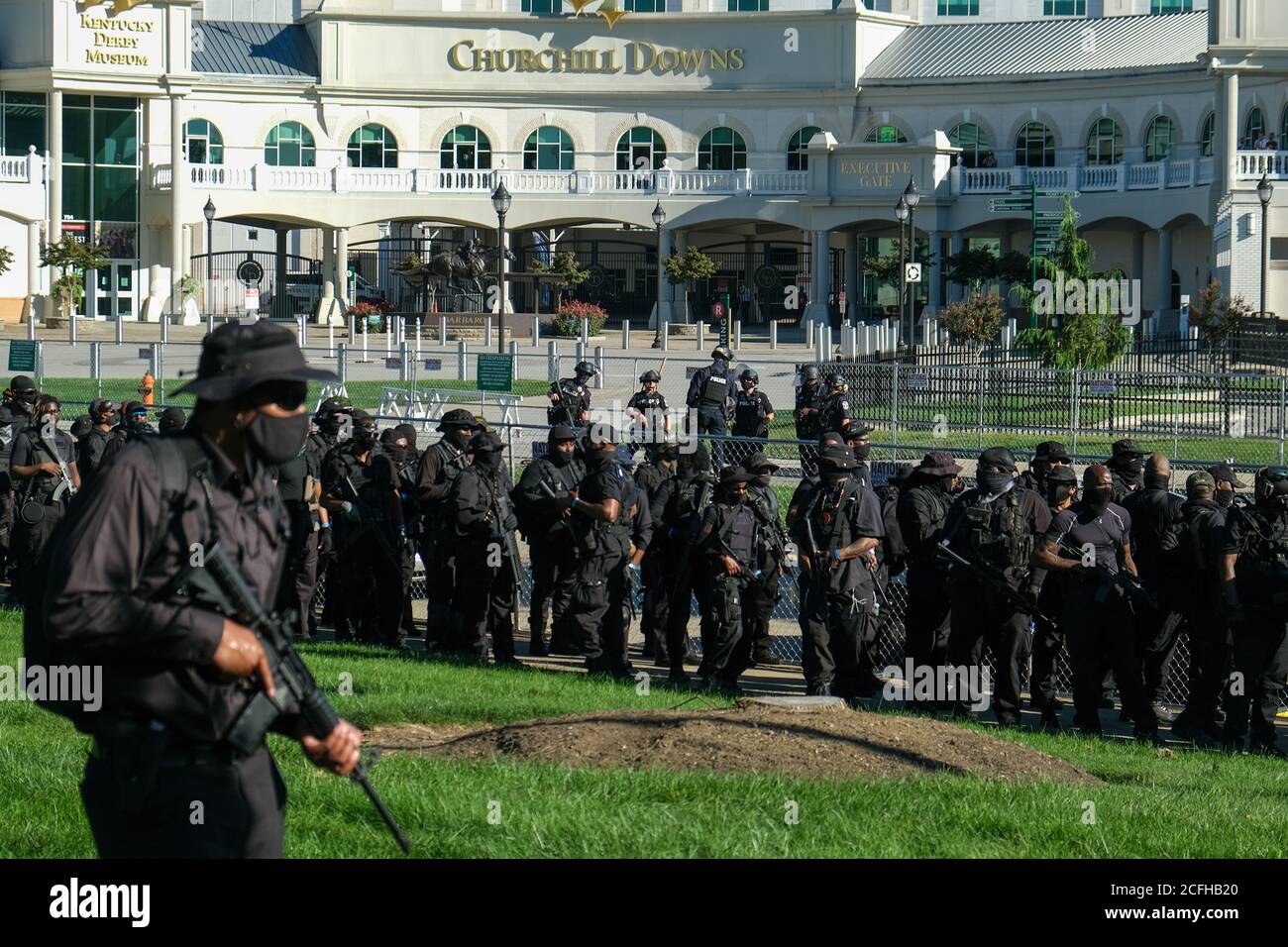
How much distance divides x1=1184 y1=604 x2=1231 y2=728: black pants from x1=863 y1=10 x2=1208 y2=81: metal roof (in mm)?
52477

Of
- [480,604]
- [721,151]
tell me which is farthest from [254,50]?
[480,604]

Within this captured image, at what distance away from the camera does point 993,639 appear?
523 inches

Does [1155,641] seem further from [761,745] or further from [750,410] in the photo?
[750,410]

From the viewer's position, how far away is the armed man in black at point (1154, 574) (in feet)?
44.2

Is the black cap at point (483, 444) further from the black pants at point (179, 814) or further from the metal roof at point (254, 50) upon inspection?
the metal roof at point (254, 50)

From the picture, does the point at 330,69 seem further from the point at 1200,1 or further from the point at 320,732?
the point at 320,732

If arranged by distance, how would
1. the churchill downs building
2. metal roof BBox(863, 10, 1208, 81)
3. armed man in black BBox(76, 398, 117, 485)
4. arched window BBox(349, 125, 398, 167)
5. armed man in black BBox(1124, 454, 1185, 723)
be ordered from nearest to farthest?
armed man in black BBox(1124, 454, 1185, 723) < armed man in black BBox(76, 398, 117, 485) < the churchill downs building < metal roof BBox(863, 10, 1208, 81) < arched window BBox(349, 125, 398, 167)

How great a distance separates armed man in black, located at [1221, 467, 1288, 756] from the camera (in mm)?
12453

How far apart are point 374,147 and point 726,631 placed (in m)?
56.6

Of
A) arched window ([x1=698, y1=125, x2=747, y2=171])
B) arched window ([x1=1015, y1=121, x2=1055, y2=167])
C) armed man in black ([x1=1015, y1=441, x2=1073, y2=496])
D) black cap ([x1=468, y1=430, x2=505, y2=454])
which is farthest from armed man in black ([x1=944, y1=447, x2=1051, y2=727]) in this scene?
arched window ([x1=698, y1=125, x2=747, y2=171])

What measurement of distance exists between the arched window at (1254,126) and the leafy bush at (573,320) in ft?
65.7

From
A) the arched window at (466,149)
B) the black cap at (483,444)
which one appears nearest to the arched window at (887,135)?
the arched window at (466,149)

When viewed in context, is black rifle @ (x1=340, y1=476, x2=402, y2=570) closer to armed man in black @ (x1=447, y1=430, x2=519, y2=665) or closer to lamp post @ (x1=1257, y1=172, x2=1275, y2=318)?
armed man in black @ (x1=447, y1=430, x2=519, y2=665)
